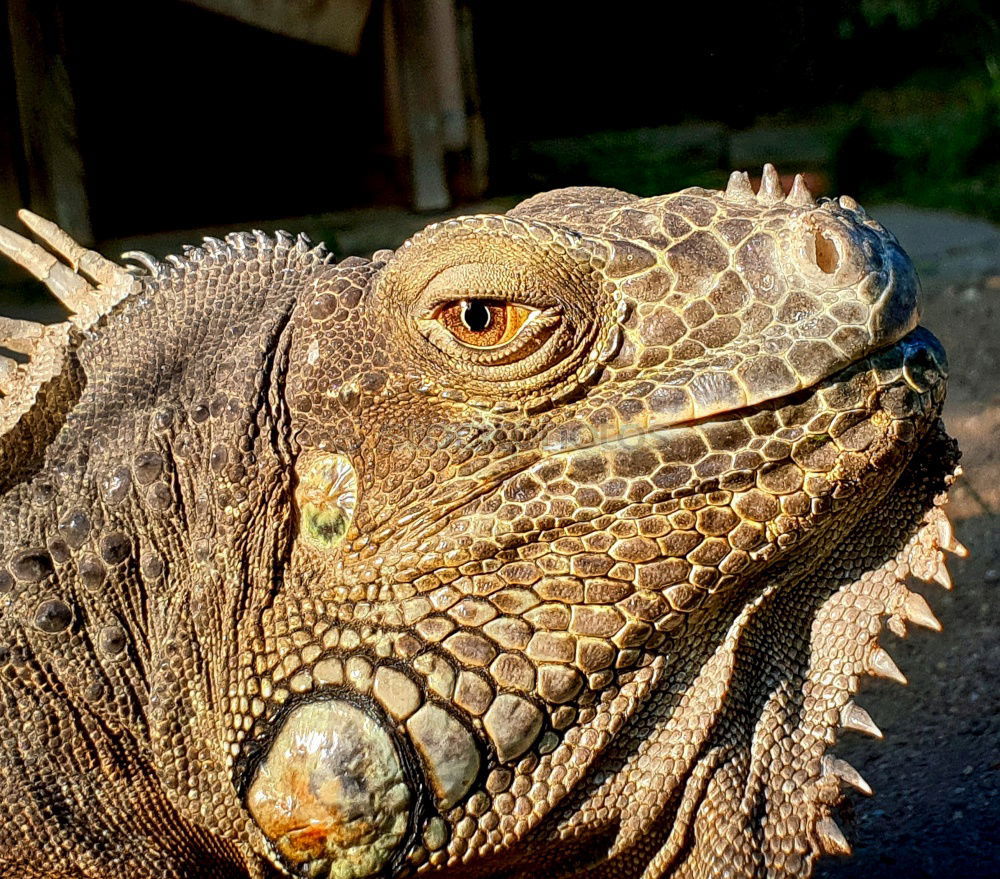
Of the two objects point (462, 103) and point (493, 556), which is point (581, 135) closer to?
point (462, 103)

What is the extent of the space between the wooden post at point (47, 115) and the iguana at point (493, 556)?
8.15 metres

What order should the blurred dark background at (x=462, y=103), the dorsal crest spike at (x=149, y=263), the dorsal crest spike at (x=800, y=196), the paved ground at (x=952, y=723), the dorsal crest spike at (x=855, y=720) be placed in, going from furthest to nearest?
the blurred dark background at (x=462, y=103), the paved ground at (x=952, y=723), the dorsal crest spike at (x=149, y=263), the dorsal crest spike at (x=855, y=720), the dorsal crest spike at (x=800, y=196)

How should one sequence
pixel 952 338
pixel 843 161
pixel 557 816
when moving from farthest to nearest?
pixel 843 161 → pixel 952 338 → pixel 557 816

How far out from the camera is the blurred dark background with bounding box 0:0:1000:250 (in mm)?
10562

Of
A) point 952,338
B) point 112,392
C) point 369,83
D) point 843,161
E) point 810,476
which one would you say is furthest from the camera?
point 843,161

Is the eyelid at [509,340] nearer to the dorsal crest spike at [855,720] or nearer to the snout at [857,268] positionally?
the snout at [857,268]

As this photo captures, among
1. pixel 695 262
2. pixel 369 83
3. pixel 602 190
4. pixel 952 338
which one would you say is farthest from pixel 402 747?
pixel 369 83

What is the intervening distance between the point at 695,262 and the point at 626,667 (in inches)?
31.0

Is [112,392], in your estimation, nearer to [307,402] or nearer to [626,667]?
[307,402]

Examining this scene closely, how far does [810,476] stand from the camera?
93.5 inches

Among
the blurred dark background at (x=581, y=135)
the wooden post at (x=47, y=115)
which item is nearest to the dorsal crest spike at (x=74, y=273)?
the blurred dark background at (x=581, y=135)

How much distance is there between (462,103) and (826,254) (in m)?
9.25

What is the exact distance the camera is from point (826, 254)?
2346mm

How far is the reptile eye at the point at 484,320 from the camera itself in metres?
2.39
